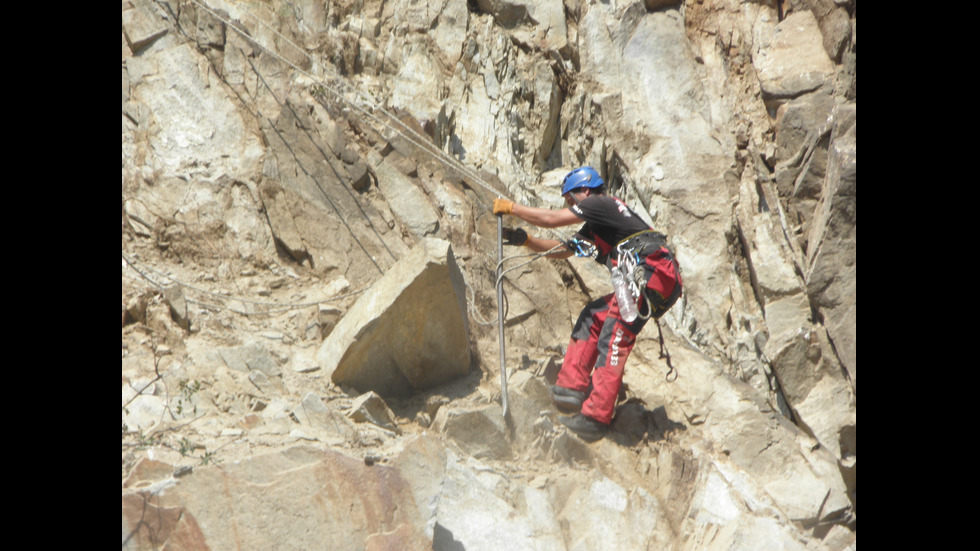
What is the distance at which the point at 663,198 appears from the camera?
27.1 ft

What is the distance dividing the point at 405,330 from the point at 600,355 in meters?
1.73

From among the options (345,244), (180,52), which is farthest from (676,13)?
(180,52)

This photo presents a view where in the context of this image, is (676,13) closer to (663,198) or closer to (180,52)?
(663,198)

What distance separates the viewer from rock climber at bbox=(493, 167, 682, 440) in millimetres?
6055

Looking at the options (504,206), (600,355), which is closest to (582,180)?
(504,206)

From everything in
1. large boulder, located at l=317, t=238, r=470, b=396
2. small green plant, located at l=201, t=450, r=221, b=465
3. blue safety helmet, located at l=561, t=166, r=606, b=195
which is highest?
blue safety helmet, located at l=561, t=166, r=606, b=195

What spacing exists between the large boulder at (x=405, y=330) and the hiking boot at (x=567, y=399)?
37.8 inches

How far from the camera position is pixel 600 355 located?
6137mm

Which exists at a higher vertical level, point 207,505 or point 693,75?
point 693,75

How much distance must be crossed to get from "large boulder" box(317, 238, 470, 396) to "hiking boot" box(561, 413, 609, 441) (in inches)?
46.0

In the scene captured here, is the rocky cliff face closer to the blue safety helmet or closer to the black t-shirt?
the black t-shirt

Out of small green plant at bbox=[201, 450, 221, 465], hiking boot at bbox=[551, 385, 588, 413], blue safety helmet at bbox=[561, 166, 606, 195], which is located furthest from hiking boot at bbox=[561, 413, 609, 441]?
small green plant at bbox=[201, 450, 221, 465]

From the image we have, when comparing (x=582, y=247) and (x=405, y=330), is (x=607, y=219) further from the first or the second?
(x=405, y=330)

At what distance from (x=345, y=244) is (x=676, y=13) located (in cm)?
544
